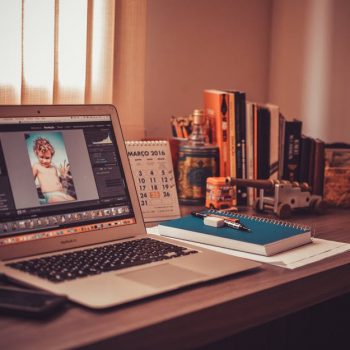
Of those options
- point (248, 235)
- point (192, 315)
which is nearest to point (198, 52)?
point (248, 235)

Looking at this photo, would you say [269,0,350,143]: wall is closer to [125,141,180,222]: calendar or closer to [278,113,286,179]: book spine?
[278,113,286,179]: book spine

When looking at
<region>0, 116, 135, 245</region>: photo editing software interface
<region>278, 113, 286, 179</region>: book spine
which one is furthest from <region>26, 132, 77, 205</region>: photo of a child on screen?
<region>278, 113, 286, 179</region>: book spine

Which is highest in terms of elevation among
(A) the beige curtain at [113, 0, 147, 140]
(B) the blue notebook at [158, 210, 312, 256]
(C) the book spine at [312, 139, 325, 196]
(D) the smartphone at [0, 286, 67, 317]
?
(A) the beige curtain at [113, 0, 147, 140]

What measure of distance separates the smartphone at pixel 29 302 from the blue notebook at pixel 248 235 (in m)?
0.45

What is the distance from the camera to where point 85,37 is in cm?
162

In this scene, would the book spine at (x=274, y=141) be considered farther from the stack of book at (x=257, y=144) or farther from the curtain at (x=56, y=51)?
the curtain at (x=56, y=51)

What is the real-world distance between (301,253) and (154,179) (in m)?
0.47

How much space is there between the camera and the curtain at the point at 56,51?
1.49 m

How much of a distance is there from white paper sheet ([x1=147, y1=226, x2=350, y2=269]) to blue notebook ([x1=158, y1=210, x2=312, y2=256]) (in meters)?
0.01

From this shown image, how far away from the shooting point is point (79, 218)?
116 cm

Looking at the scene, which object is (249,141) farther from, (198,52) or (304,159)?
(198,52)

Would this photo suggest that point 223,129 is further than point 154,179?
Yes

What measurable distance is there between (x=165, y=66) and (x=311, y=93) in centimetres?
57

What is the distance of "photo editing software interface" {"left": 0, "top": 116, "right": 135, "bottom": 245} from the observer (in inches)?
42.6
